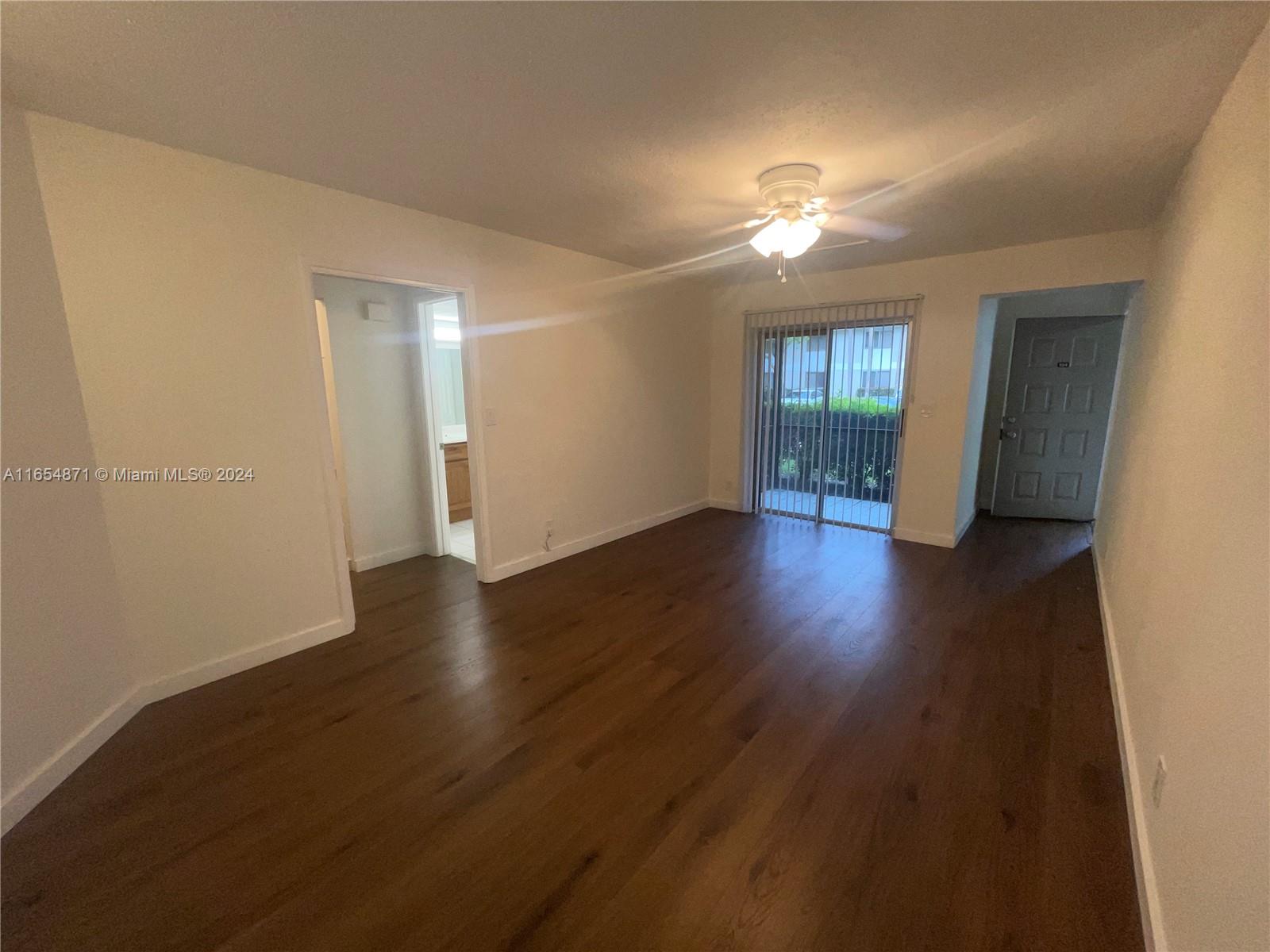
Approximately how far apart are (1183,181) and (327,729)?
15.0ft

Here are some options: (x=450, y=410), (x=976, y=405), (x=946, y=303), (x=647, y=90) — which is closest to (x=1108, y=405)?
(x=976, y=405)

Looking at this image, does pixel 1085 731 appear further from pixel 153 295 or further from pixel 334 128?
pixel 153 295

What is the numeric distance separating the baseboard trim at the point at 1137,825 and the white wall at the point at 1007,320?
10.3 ft

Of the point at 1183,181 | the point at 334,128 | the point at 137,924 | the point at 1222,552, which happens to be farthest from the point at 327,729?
the point at 1183,181

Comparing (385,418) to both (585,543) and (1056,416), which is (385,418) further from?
(1056,416)

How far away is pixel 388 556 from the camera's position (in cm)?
411

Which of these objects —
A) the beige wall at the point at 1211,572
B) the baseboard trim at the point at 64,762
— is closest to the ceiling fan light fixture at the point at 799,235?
the beige wall at the point at 1211,572

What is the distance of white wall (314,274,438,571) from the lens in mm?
3693

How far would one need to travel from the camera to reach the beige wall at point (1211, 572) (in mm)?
953

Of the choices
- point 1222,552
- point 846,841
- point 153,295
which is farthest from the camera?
point 153,295

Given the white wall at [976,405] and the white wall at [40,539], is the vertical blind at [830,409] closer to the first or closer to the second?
the white wall at [976,405]

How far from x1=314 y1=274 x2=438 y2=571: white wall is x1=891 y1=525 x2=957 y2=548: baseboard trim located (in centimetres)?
417

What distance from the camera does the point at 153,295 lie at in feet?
6.95

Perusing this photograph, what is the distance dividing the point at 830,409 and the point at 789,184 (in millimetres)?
2899
